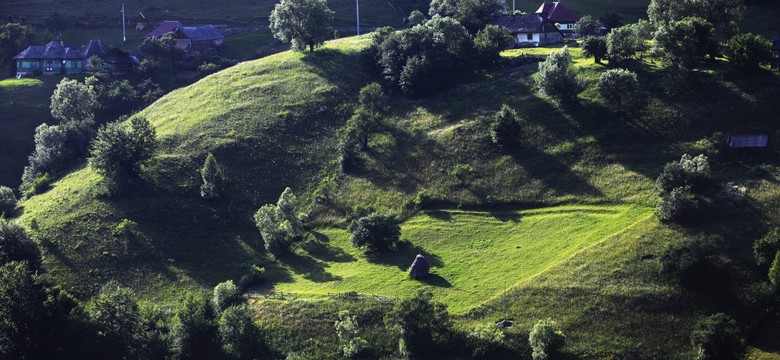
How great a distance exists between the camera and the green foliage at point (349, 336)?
81.9 m

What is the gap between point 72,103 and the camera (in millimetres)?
138625

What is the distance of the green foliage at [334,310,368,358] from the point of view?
81.9 metres

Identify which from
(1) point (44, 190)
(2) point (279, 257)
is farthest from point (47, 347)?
(1) point (44, 190)

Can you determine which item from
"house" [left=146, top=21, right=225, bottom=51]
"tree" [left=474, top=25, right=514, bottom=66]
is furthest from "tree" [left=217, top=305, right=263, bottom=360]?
"house" [left=146, top=21, right=225, bottom=51]

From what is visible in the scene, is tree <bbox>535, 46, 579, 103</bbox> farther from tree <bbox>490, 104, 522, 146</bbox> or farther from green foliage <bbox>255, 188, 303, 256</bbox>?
green foliage <bbox>255, 188, 303, 256</bbox>

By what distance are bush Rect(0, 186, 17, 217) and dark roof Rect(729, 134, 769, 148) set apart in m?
99.8

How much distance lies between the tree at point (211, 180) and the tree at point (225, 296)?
2152 cm

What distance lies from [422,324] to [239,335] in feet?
66.9

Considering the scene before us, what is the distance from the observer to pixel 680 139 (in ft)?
347

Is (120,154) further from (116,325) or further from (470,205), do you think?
(470,205)

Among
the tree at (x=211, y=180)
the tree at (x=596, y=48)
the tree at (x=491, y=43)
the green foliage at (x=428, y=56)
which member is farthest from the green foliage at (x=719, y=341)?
the tree at (x=491, y=43)

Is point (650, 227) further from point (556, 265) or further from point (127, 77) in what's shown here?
point (127, 77)

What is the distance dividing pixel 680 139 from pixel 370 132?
4601 cm

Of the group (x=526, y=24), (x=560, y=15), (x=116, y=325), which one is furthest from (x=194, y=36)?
(x=116, y=325)
